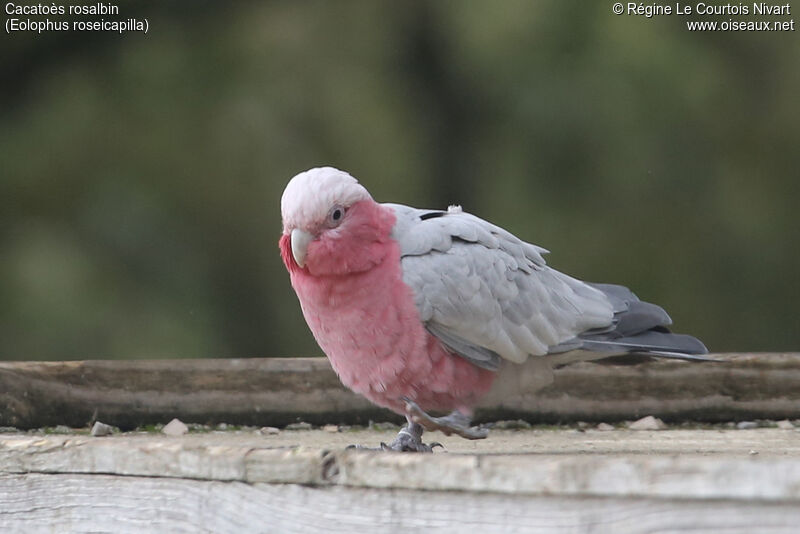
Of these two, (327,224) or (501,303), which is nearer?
(327,224)

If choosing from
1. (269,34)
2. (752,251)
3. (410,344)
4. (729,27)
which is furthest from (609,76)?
(410,344)

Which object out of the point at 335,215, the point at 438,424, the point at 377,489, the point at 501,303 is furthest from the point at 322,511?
the point at 501,303

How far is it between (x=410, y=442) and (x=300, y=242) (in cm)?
49

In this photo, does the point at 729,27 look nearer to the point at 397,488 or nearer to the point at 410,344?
the point at 410,344

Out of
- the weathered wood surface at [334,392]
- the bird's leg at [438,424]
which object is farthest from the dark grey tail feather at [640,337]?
the bird's leg at [438,424]

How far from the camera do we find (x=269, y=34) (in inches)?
208

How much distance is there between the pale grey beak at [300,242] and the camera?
7.25 ft

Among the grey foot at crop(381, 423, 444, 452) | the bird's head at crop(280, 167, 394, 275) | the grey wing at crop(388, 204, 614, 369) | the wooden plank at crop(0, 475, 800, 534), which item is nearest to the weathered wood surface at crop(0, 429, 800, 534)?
the wooden plank at crop(0, 475, 800, 534)

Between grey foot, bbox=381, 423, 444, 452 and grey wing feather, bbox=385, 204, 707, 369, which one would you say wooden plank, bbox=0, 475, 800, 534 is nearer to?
grey foot, bbox=381, 423, 444, 452

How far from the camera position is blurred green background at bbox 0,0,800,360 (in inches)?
195

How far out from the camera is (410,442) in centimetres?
231

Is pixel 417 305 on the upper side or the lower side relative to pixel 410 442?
upper

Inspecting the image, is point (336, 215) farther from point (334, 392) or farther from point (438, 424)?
point (334, 392)

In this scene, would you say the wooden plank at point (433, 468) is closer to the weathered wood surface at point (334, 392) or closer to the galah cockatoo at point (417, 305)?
the galah cockatoo at point (417, 305)
